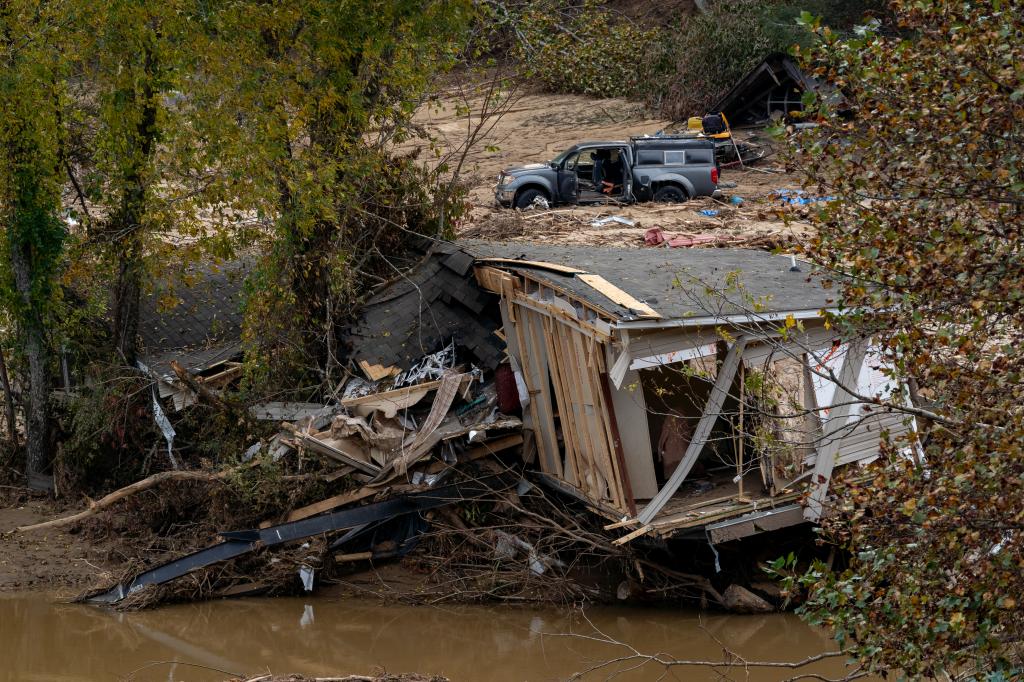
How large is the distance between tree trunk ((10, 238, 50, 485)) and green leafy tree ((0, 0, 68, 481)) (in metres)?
0.01

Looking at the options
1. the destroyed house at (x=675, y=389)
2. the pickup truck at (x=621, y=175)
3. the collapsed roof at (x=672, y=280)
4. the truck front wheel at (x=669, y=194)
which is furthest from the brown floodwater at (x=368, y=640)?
the truck front wheel at (x=669, y=194)

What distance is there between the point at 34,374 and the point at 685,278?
28.7 feet

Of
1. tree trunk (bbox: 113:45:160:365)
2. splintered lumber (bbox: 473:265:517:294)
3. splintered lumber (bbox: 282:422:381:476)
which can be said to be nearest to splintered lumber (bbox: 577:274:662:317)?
splintered lumber (bbox: 473:265:517:294)

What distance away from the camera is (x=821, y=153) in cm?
643

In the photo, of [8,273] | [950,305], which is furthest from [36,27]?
[950,305]

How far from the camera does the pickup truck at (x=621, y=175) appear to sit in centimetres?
2181

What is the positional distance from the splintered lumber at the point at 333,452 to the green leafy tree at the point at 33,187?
4.67 m

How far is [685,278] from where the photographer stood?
10852mm

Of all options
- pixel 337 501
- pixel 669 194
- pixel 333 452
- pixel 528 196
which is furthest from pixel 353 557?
pixel 669 194

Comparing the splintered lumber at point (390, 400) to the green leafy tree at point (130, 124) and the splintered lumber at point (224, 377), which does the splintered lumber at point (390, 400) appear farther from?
the green leafy tree at point (130, 124)

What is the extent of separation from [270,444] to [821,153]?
7700 mm

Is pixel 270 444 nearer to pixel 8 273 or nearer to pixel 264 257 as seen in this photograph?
pixel 264 257

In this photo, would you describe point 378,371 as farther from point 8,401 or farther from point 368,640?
point 8,401

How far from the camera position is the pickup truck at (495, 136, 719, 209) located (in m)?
21.8
